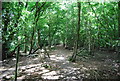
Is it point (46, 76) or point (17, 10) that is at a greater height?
point (17, 10)

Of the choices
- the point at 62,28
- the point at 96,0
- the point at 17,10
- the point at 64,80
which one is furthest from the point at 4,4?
the point at 62,28

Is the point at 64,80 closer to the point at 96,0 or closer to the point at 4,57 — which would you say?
the point at 96,0

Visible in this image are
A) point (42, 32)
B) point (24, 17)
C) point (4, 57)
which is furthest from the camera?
point (42, 32)

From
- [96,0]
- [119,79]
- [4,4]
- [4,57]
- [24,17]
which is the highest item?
[96,0]

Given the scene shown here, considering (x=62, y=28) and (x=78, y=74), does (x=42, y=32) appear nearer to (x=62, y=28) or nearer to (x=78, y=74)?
(x=62, y=28)

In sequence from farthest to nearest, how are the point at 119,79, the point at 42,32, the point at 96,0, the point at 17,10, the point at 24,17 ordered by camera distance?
the point at 42,32, the point at 96,0, the point at 119,79, the point at 17,10, the point at 24,17

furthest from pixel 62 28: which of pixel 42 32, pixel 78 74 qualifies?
pixel 78 74

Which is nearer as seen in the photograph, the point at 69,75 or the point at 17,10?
the point at 17,10

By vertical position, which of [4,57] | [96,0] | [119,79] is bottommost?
[119,79]

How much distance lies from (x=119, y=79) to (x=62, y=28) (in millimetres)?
11673

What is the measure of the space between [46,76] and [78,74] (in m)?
1.54

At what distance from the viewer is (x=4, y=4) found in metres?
4.47

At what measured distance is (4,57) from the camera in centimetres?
845

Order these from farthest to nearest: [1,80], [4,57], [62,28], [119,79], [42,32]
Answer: [62,28] → [42,32] → [4,57] → [119,79] → [1,80]
